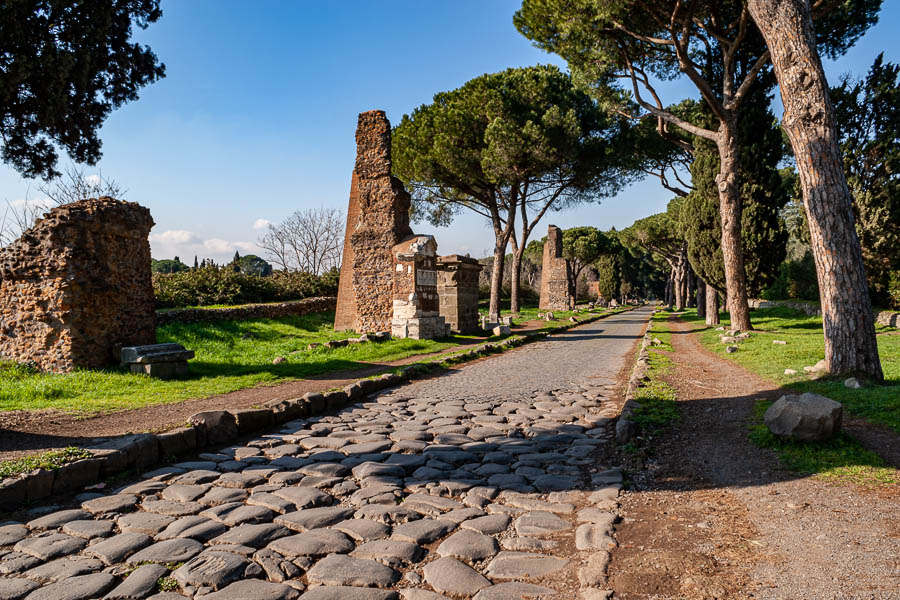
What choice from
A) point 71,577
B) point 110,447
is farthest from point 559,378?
point 71,577

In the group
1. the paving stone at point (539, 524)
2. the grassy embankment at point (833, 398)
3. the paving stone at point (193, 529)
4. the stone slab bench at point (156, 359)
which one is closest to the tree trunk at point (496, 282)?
the grassy embankment at point (833, 398)

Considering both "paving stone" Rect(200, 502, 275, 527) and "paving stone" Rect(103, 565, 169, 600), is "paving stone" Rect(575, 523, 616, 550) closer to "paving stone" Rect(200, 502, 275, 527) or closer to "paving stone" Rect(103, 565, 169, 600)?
"paving stone" Rect(200, 502, 275, 527)

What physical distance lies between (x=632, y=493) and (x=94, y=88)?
16.2 meters

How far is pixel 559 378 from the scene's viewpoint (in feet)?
27.8

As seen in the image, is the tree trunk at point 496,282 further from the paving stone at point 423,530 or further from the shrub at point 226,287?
the paving stone at point 423,530

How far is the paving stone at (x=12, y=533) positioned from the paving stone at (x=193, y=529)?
74 cm

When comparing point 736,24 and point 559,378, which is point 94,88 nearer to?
point 559,378

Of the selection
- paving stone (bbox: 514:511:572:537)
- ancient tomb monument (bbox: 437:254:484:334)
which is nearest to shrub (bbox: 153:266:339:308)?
ancient tomb monument (bbox: 437:254:484:334)

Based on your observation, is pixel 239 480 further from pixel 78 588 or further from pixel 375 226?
pixel 375 226

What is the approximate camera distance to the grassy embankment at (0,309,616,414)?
661 centimetres

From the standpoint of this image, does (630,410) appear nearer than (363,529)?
No

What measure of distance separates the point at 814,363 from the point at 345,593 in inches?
334

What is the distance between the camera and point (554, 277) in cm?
3578

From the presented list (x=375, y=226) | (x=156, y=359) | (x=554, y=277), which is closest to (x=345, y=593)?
(x=156, y=359)
